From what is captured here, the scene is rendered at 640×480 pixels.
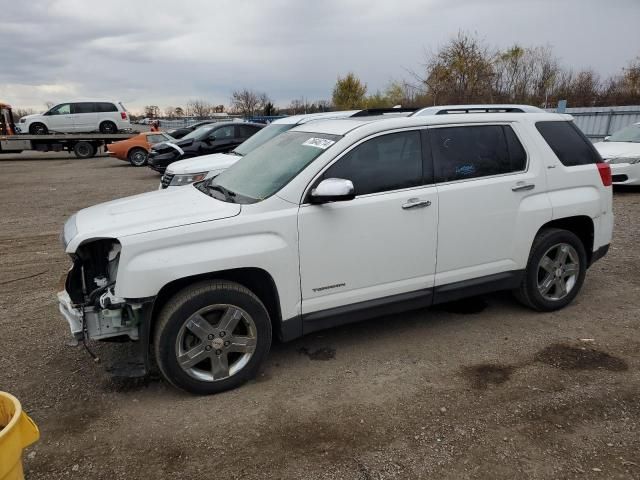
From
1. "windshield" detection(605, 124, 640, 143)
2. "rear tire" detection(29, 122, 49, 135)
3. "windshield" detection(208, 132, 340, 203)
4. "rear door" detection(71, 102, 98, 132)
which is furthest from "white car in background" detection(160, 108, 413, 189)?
"rear tire" detection(29, 122, 49, 135)

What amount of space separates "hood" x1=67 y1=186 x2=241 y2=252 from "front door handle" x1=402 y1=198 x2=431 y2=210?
1.29 metres

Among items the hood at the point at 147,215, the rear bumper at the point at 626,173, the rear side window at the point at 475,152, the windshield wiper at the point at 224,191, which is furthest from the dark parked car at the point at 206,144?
the rear side window at the point at 475,152

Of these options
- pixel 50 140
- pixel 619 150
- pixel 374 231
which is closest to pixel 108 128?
pixel 50 140

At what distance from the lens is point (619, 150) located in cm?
1066

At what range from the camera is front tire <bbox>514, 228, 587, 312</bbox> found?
14.5ft

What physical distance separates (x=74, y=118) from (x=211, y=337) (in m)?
24.7

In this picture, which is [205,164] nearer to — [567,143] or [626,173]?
[567,143]

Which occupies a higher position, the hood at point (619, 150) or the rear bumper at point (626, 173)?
the hood at point (619, 150)

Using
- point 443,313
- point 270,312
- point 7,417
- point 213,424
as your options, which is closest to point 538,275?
point 443,313

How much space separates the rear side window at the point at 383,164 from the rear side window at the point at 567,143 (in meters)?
1.41

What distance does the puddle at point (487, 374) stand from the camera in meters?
3.47

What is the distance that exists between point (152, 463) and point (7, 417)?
87 centimetres

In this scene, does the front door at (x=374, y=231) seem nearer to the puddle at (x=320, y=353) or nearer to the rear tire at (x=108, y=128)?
the puddle at (x=320, y=353)

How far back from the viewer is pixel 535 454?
2.72 m
